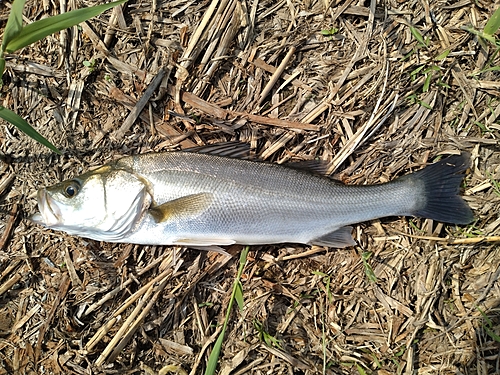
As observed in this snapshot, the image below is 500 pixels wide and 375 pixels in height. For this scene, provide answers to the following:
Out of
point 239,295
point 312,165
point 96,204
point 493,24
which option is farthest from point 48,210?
point 493,24

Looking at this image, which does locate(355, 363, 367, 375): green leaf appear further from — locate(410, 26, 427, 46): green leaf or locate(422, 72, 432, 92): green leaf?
locate(410, 26, 427, 46): green leaf

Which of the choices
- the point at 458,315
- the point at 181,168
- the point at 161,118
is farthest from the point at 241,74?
the point at 458,315

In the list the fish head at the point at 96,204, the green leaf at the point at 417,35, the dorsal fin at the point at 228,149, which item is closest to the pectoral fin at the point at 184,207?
the fish head at the point at 96,204

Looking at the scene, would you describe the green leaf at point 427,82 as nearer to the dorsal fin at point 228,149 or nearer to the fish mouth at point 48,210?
the dorsal fin at point 228,149

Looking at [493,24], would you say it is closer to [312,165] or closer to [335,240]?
[312,165]

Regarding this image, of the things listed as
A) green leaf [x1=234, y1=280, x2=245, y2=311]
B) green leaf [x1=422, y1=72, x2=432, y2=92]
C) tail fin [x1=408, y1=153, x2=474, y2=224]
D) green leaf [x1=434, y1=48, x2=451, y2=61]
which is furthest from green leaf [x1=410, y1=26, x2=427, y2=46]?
green leaf [x1=234, y1=280, x2=245, y2=311]
